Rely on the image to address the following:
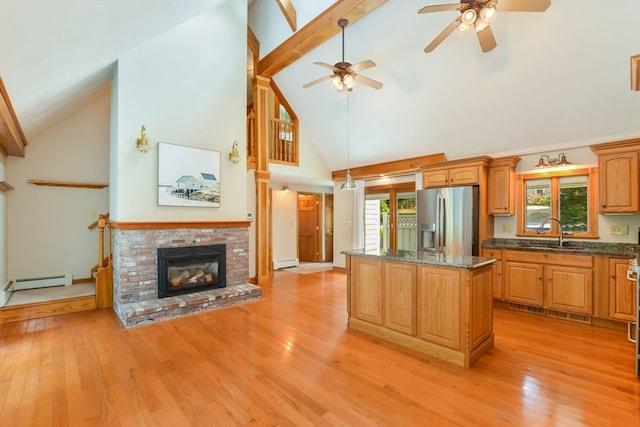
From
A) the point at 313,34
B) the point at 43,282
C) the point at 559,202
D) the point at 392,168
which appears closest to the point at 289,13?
the point at 313,34

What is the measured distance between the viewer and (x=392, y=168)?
6.38m

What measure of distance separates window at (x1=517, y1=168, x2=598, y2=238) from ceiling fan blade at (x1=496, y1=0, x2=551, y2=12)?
278cm

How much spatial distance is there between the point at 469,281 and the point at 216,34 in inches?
207

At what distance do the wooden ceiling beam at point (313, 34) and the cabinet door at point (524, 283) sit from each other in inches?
159

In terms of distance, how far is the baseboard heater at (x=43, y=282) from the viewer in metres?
4.61

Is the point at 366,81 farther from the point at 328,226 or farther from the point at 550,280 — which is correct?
the point at 328,226

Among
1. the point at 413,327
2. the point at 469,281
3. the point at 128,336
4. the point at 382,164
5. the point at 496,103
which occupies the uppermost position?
the point at 496,103

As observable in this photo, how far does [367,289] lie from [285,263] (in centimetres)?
467

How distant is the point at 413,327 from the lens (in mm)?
3045

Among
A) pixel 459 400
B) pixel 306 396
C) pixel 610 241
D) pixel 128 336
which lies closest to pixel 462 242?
pixel 610 241

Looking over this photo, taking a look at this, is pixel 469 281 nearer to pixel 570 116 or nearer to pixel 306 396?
pixel 306 396

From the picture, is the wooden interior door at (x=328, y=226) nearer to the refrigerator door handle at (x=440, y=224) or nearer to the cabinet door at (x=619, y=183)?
the refrigerator door handle at (x=440, y=224)

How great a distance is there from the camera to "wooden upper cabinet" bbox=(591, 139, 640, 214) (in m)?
3.62

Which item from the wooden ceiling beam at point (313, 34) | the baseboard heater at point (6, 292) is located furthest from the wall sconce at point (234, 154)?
the baseboard heater at point (6, 292)
